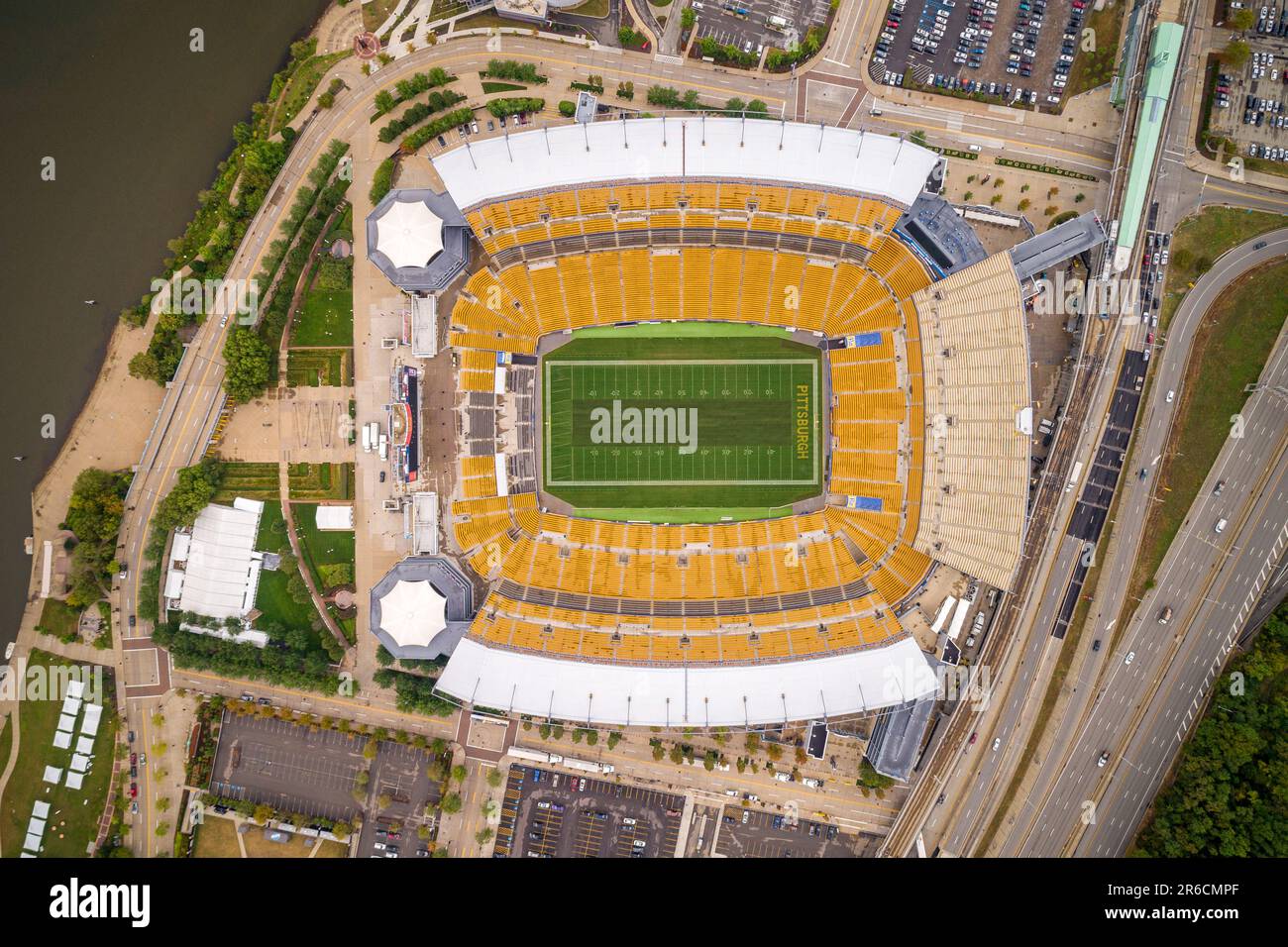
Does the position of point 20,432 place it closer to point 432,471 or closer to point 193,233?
point 193,233

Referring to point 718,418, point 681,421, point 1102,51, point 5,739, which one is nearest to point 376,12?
point 681,421

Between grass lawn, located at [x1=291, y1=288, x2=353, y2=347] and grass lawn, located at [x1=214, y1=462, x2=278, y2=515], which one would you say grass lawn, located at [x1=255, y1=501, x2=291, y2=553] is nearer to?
grass lawn, located at [x1=214, y1=462, x2=278, y2=515]

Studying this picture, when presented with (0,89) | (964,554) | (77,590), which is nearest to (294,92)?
(0,89)

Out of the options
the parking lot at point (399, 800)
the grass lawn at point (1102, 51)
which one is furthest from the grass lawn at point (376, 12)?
the parking lot at point (399, 800)

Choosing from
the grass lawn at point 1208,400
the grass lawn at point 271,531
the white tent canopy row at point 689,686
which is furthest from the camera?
the grass lawn at point 271,531

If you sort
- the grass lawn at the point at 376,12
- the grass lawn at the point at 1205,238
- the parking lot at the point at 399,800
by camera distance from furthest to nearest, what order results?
A: the grass lawn at the point at 376,12 < the parking lot at the point at 399,800 < the grass lawn at the point at 1205,238

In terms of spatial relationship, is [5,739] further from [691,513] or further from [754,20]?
[754,20]

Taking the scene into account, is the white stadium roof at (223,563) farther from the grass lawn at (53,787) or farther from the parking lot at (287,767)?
the grass lawn at (53,787)

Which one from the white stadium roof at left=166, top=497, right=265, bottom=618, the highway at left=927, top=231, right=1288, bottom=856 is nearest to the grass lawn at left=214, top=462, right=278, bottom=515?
the white stadium roof at left=166, top=497, right=265, bottom=618
